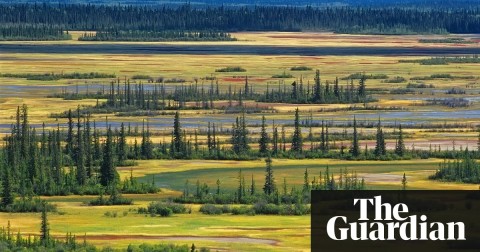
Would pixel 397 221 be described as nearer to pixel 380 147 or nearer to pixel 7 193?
pixel 7 193

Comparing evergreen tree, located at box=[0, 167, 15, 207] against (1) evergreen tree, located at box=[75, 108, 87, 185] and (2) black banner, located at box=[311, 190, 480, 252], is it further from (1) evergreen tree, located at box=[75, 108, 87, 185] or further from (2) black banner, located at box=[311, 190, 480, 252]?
(2) black banner, located at box=[311, 190, 480, 252]

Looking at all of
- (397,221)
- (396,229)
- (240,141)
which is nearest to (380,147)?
(240,141)

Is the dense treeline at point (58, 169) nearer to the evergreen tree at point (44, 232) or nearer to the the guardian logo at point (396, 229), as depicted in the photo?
the evergreen tree at point (44, 232)

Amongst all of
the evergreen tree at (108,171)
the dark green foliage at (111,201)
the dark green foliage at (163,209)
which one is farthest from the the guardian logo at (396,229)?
the evergreen tree at (108,171)

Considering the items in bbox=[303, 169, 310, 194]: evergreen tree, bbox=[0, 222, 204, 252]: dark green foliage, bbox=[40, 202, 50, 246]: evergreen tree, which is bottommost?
bbox=[0, 222, 204, 252]: dark green foliage

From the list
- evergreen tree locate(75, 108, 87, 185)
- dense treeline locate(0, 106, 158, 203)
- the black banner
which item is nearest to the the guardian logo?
the black banner

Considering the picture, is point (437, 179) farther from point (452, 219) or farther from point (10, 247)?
point (10, 247)

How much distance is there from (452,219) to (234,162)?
22.4 m

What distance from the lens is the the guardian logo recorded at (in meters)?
47.7

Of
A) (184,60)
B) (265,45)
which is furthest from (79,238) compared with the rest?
(265,45)

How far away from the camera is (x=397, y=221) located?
4988cm

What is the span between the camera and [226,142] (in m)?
85.4

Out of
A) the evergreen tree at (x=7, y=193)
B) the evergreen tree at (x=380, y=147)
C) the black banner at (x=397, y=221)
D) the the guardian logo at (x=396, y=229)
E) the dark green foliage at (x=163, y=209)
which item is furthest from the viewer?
the evergreen tree at (x=380, y=147)

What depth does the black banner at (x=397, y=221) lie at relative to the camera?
159 feet
